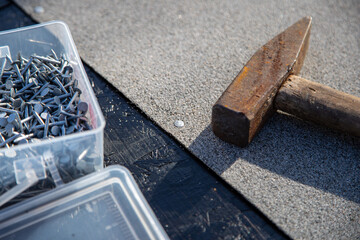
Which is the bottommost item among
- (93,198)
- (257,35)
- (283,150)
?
(93,198)

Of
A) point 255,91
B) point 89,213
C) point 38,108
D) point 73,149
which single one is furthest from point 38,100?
point 255,91

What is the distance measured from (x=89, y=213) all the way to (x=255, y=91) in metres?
→ 0.74

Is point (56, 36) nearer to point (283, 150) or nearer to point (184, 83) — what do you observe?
point (184, 83)

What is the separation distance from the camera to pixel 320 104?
1.30 meters

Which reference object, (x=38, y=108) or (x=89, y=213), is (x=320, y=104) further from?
(x=38, y=108)

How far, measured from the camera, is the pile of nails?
1254 millimetres

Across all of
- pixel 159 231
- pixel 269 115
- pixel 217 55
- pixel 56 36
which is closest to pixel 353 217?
pixel 269 115

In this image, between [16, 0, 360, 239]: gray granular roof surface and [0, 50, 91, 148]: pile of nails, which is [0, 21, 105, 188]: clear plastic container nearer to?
[0, 50, 91, 148]: pile of nails

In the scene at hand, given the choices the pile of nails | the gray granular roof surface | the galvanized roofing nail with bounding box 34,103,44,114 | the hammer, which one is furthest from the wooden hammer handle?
the galvanized roofing nail with bounding box 34,103,44,114

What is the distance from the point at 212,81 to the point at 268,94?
0.41m

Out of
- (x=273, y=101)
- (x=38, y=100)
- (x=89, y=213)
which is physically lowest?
(x=89, y=213)

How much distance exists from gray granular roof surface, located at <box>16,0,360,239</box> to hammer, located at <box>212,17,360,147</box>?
0.10 m

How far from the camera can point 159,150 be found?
53.6 inches

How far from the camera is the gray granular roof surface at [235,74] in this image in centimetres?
121
